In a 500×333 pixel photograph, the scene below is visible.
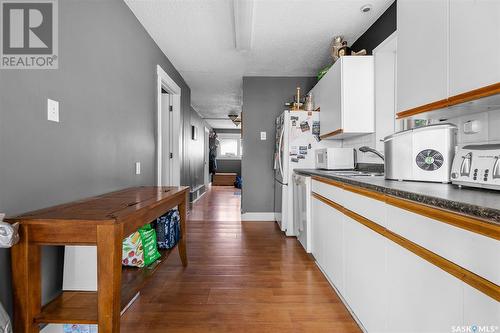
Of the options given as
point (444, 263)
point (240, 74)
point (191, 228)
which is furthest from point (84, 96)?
point (240, 74)

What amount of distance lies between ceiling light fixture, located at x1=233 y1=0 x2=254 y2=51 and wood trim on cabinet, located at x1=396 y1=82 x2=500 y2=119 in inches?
59.2

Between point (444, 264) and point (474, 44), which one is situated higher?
point (474, 44)

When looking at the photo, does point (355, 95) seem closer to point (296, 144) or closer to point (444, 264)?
point (296, 144)

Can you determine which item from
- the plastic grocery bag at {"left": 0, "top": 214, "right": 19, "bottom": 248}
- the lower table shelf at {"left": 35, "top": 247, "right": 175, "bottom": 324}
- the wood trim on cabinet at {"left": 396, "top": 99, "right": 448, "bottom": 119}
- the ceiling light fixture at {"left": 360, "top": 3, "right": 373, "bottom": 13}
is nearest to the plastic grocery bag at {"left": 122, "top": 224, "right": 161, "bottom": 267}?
the lower table shelf at {"left": 35, "top": 247, "right": 175, "bottom": 324}

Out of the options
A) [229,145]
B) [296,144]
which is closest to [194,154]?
[296,144]

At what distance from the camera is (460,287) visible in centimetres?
79

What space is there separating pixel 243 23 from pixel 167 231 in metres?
2.06

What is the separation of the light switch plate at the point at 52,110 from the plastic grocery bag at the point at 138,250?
2.84 feet

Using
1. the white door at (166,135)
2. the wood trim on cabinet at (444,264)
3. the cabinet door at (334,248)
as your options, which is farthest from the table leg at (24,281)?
the white door at (166,135)

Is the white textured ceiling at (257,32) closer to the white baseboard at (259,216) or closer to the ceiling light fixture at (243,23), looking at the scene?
the ceiling light fixture at (243,23)

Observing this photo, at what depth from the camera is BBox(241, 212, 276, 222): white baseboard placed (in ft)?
14.4

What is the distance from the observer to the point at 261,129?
175 inches

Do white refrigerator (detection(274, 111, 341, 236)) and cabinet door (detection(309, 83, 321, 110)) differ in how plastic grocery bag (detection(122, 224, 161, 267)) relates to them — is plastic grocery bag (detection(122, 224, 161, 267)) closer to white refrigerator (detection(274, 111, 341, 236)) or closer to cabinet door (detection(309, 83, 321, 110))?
white refrigerator (detection(274, 111, 341, 236))

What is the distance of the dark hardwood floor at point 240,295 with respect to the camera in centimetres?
160
